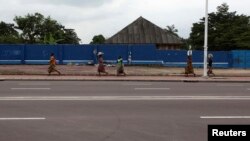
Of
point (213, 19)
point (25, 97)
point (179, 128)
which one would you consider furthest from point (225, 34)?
point (179, 128)

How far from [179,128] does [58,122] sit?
8.55 ft

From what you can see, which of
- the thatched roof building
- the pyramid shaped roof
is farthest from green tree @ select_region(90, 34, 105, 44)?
the thatched roof building

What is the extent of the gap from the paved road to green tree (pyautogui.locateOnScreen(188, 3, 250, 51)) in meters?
52.3

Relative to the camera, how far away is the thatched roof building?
66.1 meters

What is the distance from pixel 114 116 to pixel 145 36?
184 feet

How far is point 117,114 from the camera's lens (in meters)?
11.6

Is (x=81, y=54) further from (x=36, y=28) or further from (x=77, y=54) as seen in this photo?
(x=36, y=28)

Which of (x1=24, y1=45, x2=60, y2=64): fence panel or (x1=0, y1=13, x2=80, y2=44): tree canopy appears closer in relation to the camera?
(x1=24, y1=45, x2=60, y2=64): fence panel

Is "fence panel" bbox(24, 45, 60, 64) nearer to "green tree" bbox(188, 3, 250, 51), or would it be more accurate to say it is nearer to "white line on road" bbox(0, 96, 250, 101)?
"white line on road" bbox(0, 96, 250, 101)

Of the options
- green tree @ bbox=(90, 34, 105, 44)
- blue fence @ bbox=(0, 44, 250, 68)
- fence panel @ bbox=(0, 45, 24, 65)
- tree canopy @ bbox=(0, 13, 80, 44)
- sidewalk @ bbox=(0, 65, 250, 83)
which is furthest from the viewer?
green tree @ bbox=(90, 34, 105, 44)

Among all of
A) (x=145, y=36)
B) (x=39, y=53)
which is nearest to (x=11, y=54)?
(x=39, y=53)

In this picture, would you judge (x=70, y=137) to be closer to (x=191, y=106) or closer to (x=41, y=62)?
(x=191, y=106)

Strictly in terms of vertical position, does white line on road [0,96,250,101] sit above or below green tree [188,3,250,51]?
below

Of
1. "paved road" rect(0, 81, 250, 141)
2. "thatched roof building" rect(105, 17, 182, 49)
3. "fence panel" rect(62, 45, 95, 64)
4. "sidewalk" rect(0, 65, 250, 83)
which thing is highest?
"thatched roof building" rect(105, 17, 182, 49)
